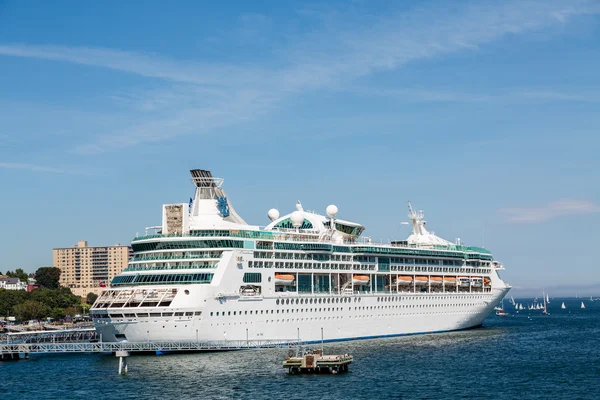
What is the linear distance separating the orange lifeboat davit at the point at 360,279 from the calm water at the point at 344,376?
9258mm

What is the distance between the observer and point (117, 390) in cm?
6203

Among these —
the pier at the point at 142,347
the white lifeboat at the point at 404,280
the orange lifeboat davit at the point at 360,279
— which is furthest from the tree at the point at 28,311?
the orange lifeboat davit at the point at 360,279

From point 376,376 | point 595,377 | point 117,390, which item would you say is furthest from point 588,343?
point 117,390

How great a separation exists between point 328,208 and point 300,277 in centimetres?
1334

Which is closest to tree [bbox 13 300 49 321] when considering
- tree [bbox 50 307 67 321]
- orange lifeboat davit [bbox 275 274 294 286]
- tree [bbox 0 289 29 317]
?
tree [bbox 50 307 67 321]

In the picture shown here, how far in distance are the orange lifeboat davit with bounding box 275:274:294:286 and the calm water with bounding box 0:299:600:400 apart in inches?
308

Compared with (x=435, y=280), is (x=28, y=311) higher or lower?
lower

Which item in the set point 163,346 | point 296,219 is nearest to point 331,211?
point 296,219

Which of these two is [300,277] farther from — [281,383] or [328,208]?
[281,383]

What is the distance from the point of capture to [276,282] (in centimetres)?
8625

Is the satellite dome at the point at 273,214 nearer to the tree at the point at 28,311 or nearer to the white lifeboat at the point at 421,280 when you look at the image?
the white lifeboat at the point at 421,280

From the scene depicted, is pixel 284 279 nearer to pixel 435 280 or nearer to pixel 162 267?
pixel 162 267

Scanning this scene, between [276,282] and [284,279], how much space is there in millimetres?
1226

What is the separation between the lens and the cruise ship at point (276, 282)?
7719 centimetres
